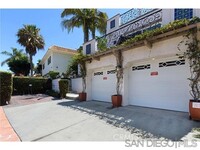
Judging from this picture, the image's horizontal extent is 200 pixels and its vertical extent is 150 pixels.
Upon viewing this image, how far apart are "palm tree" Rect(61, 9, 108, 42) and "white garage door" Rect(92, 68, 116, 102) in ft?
28.6

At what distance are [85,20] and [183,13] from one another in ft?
45.3

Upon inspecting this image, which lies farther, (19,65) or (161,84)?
(19,65)

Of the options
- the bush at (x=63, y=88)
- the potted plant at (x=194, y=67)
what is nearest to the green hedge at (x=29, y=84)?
the bush at (x=63, y=88)

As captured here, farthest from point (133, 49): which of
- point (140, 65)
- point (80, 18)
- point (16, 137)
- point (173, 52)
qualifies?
point (80, 18)

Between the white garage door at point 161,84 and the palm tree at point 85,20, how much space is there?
Answer: 1201 cm

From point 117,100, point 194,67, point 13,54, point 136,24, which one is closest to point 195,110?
point 194,67

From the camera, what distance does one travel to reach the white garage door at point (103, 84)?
402 inches

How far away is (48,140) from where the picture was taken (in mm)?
4547

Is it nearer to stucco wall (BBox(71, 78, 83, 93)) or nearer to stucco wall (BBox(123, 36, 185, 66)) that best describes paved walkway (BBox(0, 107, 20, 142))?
stucco wall (BBox(123, 36, 185, 66))

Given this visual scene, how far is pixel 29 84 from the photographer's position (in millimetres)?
17016

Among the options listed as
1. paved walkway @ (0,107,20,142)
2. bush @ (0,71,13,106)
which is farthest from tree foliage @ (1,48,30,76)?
paved walkway @ (0,107,20,142)

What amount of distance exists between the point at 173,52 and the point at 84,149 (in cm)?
481

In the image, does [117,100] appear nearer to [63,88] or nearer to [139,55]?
[139,55]

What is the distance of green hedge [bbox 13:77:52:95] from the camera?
1642 cm
